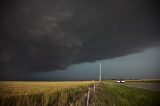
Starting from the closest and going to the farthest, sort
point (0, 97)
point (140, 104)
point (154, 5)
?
point (0, 97), point (140, 104), point (154, 5)

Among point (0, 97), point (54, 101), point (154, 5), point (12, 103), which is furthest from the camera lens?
point (154, 5)

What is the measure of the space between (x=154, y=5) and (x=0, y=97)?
509 cm

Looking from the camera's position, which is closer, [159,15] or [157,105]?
[157,105]

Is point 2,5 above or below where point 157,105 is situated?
above

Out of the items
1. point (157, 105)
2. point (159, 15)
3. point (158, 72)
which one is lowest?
point (157, 105)

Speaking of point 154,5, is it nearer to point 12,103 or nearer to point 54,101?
point 54,101

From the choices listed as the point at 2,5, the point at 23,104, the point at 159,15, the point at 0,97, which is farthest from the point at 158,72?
the point at 2,5

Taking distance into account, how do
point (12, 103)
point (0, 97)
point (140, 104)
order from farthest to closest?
point (140, 104)
point (0, 97)
point (12, 103)

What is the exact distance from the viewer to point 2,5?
612cm

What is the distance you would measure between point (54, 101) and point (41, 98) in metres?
0.34

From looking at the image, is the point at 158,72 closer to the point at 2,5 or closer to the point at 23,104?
the point at 23,104

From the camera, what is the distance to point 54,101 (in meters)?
5.35

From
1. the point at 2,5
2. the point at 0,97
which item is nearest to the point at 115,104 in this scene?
the point at 0,97

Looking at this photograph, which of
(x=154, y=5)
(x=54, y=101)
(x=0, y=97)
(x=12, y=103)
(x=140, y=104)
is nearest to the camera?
(x=12, y=103)
